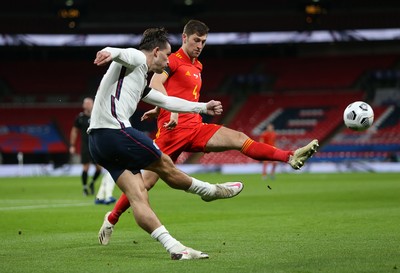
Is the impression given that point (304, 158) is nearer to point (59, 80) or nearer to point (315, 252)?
point (315, 252)

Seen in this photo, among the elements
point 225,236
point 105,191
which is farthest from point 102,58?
point 105,191

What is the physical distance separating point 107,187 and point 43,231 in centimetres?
553

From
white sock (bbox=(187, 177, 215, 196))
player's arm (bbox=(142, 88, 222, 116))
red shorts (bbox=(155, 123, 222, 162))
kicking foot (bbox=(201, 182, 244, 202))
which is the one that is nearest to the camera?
player's arm (bbox=(142, 88, 222, 116))

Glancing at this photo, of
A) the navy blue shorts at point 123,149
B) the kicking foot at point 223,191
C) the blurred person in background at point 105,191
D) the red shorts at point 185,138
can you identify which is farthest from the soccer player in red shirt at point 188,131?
the blurred person in background at point 105,191

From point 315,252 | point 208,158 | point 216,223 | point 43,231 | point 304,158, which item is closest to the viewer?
point 315,252

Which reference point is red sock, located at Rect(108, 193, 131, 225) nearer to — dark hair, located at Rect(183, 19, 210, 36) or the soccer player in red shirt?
the soccer player in red shirt

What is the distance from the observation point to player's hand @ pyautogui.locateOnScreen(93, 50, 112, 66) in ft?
23.5

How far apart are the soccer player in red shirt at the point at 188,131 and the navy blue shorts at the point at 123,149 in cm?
158

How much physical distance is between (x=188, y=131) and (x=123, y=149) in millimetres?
2301

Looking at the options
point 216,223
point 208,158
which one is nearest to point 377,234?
point 216,223

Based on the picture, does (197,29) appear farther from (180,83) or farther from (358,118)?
(358,118)

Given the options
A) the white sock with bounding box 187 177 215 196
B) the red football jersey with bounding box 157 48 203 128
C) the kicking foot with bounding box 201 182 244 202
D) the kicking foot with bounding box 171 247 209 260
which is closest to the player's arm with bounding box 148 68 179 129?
the red football jersey with bounding box 157 48 203 128

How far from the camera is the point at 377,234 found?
1012 centimetres

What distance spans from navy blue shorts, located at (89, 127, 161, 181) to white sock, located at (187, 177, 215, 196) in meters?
0.99
